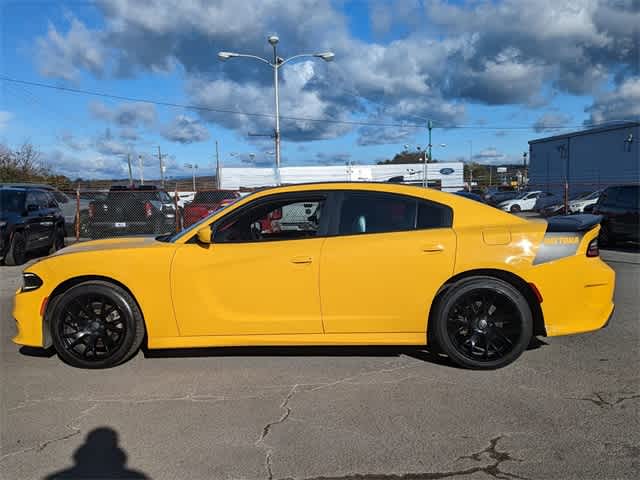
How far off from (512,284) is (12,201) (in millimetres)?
10232

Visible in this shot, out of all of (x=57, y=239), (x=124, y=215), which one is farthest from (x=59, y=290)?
(x=124, y=215)

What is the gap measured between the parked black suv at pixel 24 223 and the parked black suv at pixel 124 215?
2.33m

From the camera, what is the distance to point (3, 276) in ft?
31.4

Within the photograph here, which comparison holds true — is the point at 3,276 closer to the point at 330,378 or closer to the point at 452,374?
the point at 330,378

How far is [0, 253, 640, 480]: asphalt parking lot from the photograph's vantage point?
2.93 m

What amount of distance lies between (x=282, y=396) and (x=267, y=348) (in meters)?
1.13

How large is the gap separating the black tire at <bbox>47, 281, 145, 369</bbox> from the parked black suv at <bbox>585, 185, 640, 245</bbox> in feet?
37.0

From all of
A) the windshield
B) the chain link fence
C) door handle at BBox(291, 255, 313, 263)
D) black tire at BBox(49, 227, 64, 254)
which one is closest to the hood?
door handle at BBox(291, 255, 313, 263)

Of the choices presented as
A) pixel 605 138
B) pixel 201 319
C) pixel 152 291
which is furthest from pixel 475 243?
pixel 605 138

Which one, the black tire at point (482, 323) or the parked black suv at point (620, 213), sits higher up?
the parked black suv at point (620, 213)

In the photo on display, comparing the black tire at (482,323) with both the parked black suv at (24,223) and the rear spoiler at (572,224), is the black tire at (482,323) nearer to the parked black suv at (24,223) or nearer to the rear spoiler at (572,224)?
the rear spoiler at (572,224)

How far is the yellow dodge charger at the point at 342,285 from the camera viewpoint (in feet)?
13.8

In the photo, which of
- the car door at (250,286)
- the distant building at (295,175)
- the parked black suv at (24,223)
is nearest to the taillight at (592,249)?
the car door at (250,286)

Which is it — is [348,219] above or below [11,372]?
above
